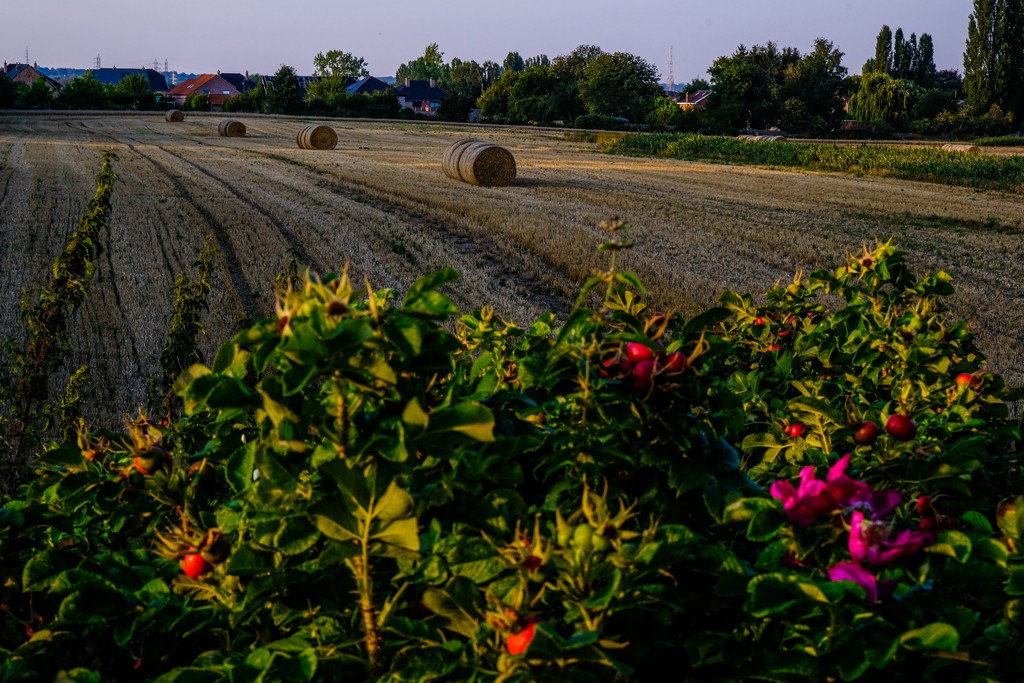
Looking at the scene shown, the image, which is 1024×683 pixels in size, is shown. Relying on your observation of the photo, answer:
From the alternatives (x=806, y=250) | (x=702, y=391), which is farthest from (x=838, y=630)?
(x=806, y=250)

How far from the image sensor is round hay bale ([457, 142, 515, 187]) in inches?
806

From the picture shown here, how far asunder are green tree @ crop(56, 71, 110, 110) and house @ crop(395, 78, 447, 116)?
49.2 meters

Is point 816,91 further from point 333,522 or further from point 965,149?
point 333,522

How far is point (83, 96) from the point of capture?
63.2 meters

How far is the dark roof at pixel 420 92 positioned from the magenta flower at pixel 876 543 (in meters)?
112

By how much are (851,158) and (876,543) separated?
33.1m

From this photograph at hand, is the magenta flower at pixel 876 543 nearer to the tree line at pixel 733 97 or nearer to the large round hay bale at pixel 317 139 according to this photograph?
the large round hay bale at pixel 317 139

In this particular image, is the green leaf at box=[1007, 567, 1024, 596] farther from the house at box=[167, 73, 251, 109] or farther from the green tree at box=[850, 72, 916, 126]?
the house at box=[167, 73, 251, 109]

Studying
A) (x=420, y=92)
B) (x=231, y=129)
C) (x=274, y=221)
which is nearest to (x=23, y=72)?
(x=420, y=92)

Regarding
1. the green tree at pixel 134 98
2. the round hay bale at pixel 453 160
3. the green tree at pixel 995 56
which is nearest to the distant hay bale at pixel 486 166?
the round hay bale at pixel 453 160

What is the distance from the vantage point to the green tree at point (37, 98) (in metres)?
59.4

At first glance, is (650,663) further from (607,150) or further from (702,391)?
(607,150)

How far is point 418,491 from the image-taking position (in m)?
1.59

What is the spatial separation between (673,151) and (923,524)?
38.5 metres
